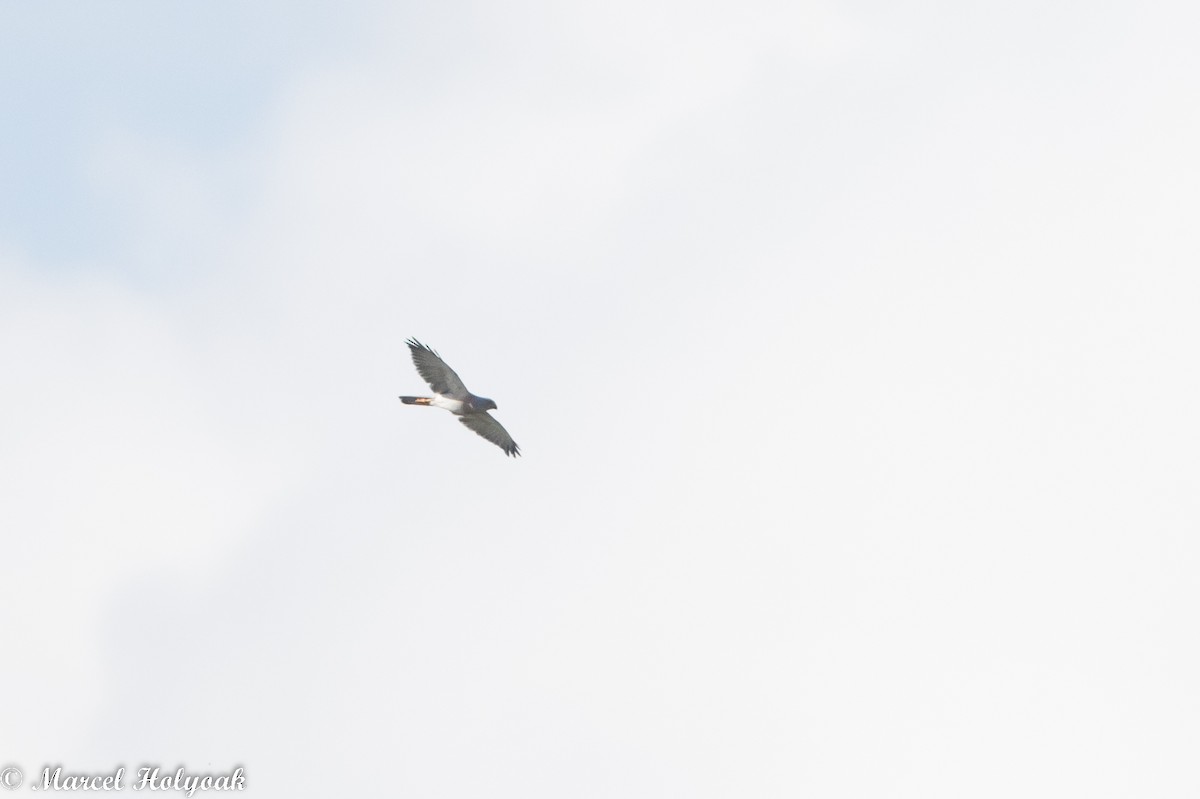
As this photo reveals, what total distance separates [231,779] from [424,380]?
638 inches

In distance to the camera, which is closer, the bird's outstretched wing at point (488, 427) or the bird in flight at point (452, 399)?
the bird in flight at point (452, 399)

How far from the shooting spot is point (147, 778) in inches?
1939

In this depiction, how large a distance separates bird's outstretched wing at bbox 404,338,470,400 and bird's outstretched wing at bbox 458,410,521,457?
2310 mm

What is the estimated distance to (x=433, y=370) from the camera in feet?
193

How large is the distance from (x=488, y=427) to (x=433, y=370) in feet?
13.2

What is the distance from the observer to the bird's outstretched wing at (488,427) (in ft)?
202

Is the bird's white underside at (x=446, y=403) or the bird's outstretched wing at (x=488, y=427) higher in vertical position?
the bird's outstretched wing at (x=488, y=427)

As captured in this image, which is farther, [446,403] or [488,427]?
[488,427]

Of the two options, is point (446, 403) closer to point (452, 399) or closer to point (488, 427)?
point (452, 399)

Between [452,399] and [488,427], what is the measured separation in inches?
99.7

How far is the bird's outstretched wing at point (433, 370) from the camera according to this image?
5884 cm

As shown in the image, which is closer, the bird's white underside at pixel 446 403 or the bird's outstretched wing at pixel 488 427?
the bird's white underside at pixel 446 403

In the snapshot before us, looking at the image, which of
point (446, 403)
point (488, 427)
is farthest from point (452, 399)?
point (488, 427)

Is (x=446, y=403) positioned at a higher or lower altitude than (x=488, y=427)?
lower
